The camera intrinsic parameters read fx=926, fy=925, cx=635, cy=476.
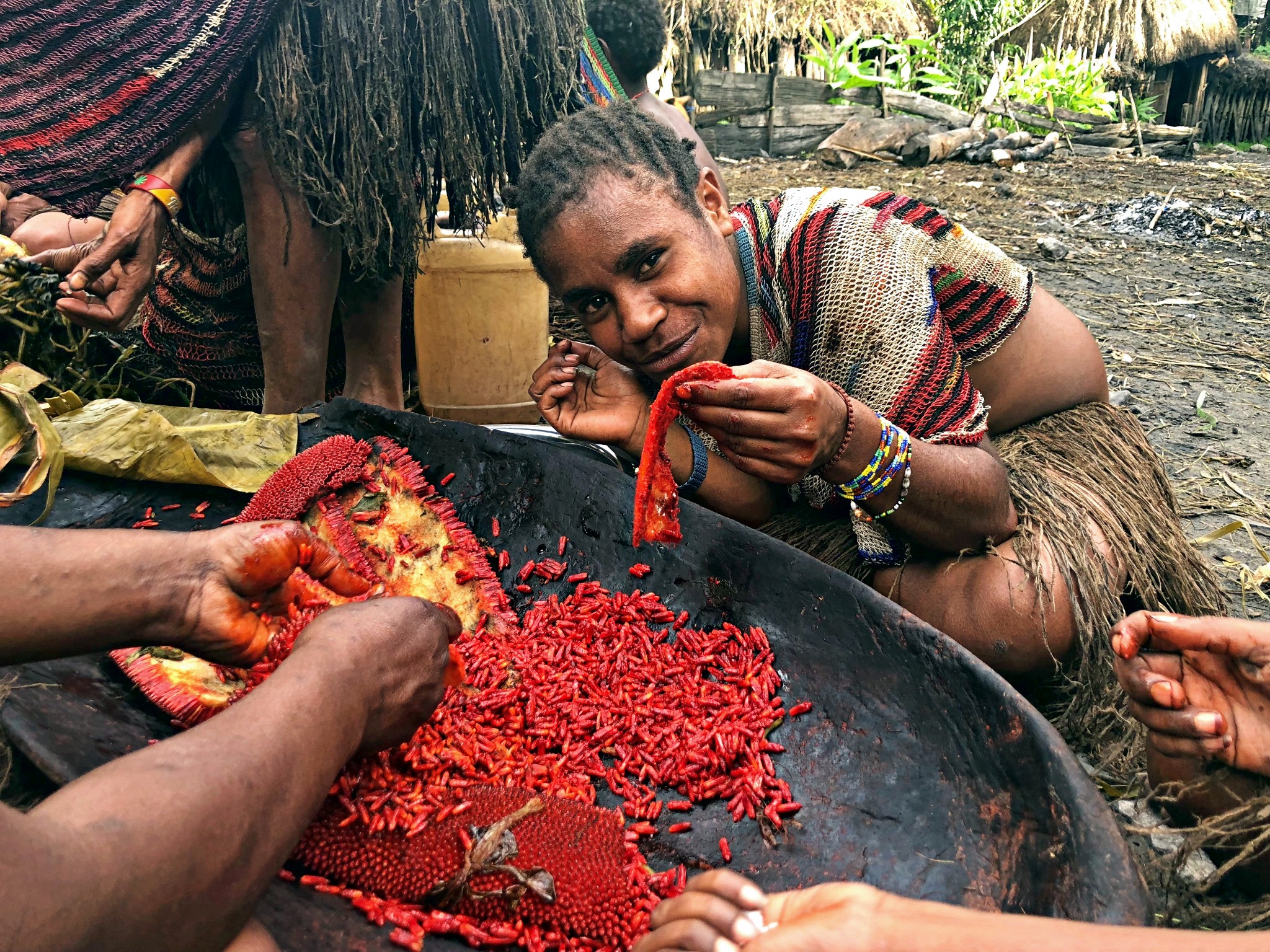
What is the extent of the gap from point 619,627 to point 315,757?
1.05 m

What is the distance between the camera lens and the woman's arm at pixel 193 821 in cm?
98

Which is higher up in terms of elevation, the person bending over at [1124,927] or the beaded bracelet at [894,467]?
the beaded bracelet at [894,467]

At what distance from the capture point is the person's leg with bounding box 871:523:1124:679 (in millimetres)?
2443

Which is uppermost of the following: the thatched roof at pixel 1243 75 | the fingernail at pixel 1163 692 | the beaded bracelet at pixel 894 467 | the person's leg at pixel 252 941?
the thatched roof at pixel 1243 75

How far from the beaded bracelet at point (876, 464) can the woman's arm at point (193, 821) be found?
1.20 m

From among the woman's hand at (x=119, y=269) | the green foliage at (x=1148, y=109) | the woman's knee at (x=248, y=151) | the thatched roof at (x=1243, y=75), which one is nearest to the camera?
the woman's hand at (x=119, y=269)

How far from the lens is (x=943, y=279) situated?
2.59 metres

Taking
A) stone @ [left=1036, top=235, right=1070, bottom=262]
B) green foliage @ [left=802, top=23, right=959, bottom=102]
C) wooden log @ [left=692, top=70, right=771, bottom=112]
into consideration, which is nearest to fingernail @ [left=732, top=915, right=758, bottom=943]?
stone @ [left=1036, top=235, right=1070, bottom=262]

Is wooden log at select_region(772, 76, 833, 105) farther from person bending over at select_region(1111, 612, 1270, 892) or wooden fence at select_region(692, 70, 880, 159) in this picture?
person bending over at select_region(1111, 612, 1270, 892)

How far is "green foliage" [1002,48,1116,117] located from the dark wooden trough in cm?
1237

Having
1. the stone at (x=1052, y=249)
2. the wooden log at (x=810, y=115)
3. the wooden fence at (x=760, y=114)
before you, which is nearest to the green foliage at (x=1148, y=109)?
the wooden fence at (x=760, y=114)

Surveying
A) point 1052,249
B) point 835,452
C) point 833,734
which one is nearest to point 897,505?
point 835,452

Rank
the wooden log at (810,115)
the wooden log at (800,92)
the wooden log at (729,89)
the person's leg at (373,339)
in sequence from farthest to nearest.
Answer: the wooden log at (800,92)
the wooden log at (729,89)
the wooden log at (810,115)
the person's leg at (373,339)

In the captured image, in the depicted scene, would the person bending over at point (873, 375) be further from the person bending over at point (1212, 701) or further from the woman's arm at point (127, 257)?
the woman's arm at point (127, 257)
